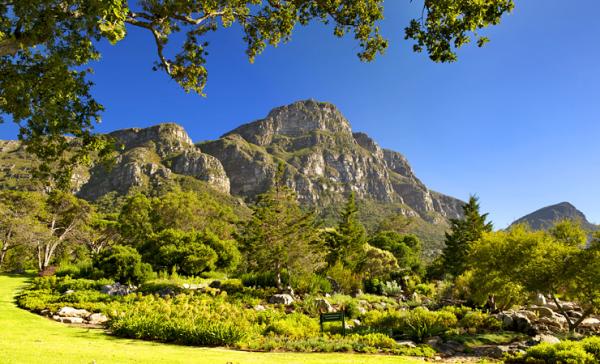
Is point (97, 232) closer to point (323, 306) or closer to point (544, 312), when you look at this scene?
point (323, 306)

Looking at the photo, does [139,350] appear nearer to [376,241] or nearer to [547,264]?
[547,264]

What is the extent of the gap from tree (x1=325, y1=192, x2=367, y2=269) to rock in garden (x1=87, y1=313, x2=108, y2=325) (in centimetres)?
1763

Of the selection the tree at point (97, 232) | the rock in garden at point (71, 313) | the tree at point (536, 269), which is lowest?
the rock in garden at point (71, 313)

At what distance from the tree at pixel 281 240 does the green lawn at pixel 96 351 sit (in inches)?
371

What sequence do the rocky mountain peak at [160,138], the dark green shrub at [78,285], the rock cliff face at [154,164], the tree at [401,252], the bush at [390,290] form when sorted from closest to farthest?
1. the dark green shrub at [78,285]
2. the bush at [390,290]
3. the tree at [401,252]
4. the rock cliff face at [154,164]
5. the rocky mountain peak at [160,138]

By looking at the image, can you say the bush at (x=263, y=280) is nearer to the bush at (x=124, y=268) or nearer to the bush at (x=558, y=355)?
the bush at (x=124, y=268)

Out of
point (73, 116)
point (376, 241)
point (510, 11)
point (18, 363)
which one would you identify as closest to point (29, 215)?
point (73, 116)

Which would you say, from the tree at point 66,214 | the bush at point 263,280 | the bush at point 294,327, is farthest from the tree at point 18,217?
the bush at point 294,327

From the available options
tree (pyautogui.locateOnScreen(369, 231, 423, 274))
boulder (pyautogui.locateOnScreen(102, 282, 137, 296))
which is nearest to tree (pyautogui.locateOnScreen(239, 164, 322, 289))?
boulder (pyautogui.locateOnScreen(102, 282, 137, 296))

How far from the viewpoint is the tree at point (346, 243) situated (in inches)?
→ 1101

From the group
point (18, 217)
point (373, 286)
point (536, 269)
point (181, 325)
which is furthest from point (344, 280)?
point (18, 217)

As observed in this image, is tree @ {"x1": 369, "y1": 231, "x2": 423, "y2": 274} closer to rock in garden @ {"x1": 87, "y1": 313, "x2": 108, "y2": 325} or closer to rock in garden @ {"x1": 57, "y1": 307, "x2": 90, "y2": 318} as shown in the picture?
rock in garden @ {"x1": 87, "y1": 313, "x2": 108, "y2": 325}

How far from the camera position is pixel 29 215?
1246 inches

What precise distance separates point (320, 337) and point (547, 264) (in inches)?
336
